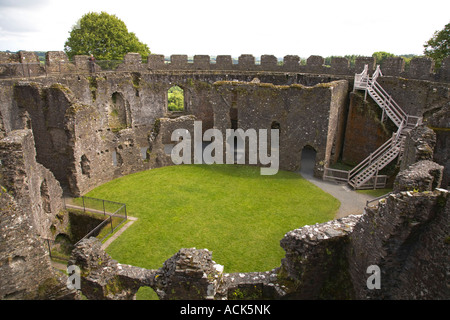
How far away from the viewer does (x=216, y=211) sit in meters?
14.2

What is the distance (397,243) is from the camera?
23.5 ft

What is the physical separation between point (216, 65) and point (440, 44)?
1592cm

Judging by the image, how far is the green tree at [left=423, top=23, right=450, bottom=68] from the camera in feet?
78.6

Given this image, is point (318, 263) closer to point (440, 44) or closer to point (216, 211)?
point (216, 211)

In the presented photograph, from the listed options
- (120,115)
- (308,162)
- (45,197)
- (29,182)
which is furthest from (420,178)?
(120,115)

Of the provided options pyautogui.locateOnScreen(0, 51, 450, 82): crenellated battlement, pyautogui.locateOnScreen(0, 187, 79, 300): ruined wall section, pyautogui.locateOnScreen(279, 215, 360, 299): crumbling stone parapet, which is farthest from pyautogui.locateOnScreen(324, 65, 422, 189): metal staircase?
pyautogui.locateOnScreen(0, 187, 79, 300): ruined wall section

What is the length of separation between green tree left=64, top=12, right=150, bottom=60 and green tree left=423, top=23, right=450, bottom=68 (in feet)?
86.6

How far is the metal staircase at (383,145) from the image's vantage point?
16283 mm

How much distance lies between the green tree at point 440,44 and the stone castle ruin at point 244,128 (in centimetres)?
710

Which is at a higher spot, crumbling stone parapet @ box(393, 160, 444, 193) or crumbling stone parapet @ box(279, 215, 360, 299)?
crumbling stone parapet @ box(393, 160, 444, 193)

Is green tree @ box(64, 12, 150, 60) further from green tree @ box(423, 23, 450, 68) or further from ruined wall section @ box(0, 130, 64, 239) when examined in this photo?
green tree @ box(423, 23, 450, 68)

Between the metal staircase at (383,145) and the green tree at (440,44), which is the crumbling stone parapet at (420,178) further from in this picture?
the green tree at (440,44)

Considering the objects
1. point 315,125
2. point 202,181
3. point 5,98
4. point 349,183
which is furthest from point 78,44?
point 349,183

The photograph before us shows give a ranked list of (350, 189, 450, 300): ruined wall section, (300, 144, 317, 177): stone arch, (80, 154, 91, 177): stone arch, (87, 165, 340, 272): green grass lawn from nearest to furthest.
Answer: (350, 189, 450, 300): ruined wall section, (87, 165, 340, 272): green grass lawn, (80, 154, 91, 177): stone arch, (300, 144, 317, 177): stone arch
